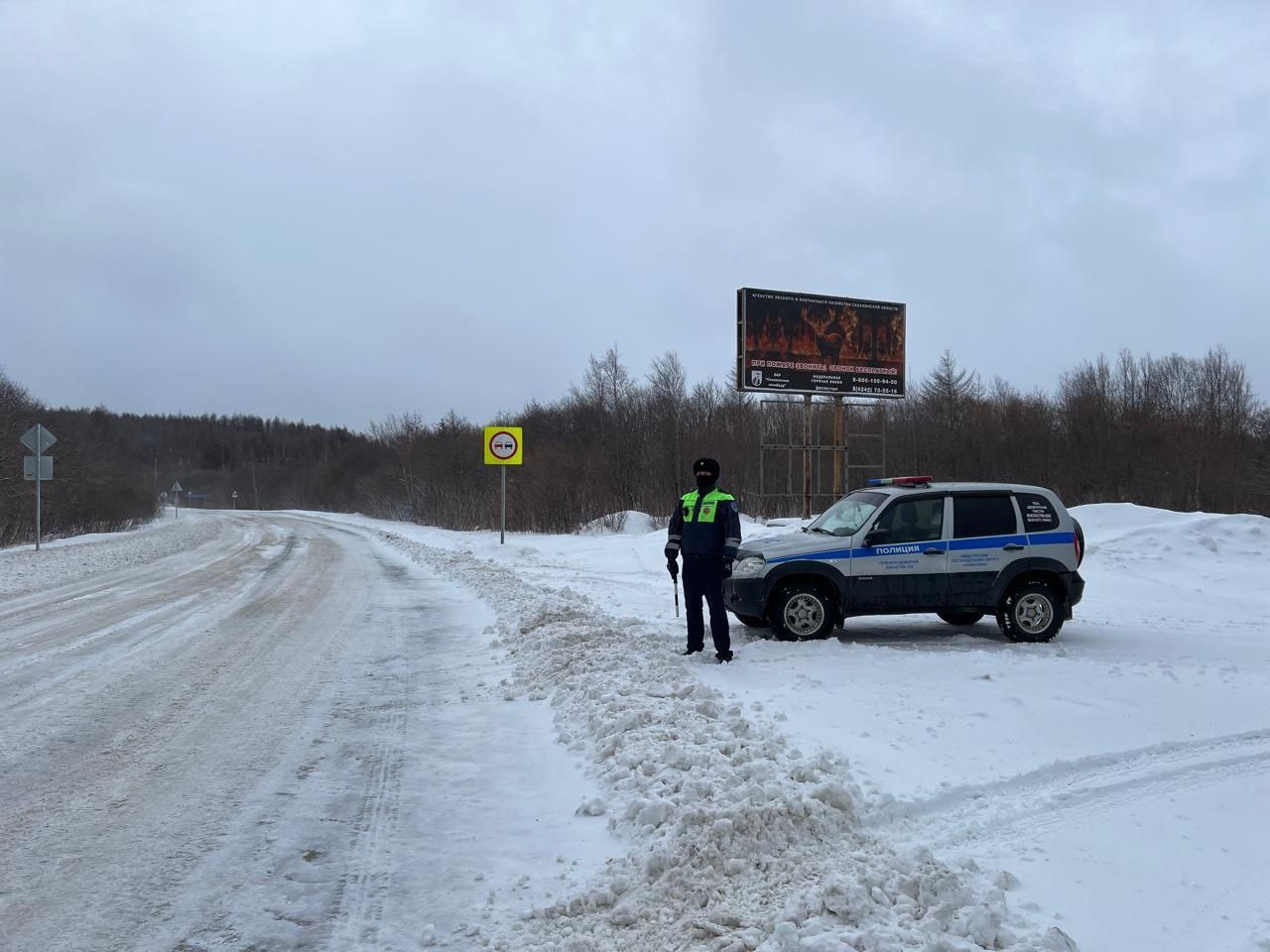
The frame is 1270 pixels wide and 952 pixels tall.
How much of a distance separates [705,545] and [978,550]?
3.46 metres

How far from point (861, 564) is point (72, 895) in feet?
25.6

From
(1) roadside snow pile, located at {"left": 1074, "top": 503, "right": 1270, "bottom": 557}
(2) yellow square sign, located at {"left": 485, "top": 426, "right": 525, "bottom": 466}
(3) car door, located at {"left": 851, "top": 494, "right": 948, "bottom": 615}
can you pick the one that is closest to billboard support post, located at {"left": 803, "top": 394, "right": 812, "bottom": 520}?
(1) roadside snow pile, located at {"left": 1074, "top": 503, "right": 1270, "bottom": 557}

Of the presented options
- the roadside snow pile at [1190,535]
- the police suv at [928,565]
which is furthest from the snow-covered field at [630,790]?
the roadside snow pile at [1190,535]

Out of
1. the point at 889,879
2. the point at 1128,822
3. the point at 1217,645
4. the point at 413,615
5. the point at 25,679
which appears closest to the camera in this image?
the point at 889,879

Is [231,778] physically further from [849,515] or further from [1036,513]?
[1036,513]

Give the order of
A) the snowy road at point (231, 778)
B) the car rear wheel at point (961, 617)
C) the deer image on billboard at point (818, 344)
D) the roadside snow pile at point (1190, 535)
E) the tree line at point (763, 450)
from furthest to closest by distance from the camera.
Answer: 1. the tree line at point (763, 450)
2. the deer image on billboard at point (818, 344)
3. the roadside snow pile at point (1190, 535)
4. the car rear wheel at point (961, 617)
5. the snowy road at point (231, 778)

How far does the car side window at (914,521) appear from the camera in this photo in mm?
9891

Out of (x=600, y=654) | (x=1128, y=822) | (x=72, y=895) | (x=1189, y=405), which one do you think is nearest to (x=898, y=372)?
(x=600, y=654)

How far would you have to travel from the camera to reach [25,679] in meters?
8.06

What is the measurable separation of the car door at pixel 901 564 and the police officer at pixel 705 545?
191cm

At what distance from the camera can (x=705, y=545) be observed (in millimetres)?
8664

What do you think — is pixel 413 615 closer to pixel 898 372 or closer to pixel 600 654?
pixel 600 654

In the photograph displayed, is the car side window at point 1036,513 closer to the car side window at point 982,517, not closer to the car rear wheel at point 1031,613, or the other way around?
the car side window at point 982,517

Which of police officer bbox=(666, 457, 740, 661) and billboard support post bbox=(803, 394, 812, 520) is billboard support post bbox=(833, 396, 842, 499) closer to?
billboard support post bbox=(803, 394, 812, 520)
